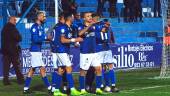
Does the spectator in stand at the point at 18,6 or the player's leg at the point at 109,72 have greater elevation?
the spectator in stand at the point at 18,6

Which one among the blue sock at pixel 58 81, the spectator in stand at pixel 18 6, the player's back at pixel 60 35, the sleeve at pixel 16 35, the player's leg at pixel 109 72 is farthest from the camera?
the spectator in stand at pixel 18 6

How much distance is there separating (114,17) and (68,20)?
44.6 feet

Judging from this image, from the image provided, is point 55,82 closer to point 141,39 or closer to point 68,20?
point 68,20

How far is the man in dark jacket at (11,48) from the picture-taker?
60.9 feet

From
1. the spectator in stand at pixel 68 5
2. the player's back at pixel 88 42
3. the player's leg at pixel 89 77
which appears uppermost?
the spectator in stand at pixel 68 5

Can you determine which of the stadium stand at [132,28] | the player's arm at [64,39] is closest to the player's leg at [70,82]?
the player's arm at [64,39]

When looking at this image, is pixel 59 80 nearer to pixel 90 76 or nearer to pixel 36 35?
pixel 90 76

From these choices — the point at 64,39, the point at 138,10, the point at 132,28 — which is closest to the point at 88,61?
the point at 64,39

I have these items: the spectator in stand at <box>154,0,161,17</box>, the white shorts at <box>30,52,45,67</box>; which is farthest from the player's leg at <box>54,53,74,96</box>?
the spectator in stand at <box>154,0,161,17</box>

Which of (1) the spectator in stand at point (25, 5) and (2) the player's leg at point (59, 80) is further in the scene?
(1) the spectator in stand at point (25, 5)

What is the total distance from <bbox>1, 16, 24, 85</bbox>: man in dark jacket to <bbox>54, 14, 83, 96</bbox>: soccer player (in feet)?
13.3

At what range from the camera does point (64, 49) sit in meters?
14.8

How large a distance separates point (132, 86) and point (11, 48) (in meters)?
4.14

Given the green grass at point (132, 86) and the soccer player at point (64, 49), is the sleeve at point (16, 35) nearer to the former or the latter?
the green grass at point (132, 86)
